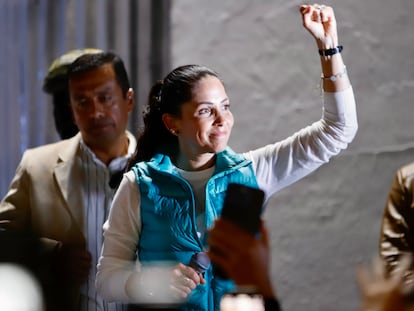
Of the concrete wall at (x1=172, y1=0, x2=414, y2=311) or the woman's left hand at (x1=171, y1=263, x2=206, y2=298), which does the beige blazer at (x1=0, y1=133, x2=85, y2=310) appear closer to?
the woman's left hand at (x1=171, y1=263, x2=206, y2=298)

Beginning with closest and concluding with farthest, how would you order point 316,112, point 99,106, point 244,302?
point 244,302, point 99,106, point 316,112

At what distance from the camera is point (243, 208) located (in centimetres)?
169

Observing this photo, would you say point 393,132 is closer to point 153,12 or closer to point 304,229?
point 304,229

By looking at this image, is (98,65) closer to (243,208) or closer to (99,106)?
(99,106)

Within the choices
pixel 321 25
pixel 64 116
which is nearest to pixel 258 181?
pixel 321 25

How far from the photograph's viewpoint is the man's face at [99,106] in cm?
269

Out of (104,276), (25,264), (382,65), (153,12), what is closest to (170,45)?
(153,12)

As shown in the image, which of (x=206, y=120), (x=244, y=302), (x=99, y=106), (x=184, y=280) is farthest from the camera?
(x=99, y=106)

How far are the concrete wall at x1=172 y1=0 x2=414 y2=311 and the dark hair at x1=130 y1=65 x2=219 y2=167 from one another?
1.13 metres

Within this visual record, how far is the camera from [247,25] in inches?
134

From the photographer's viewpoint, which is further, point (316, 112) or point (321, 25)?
point (316, 112)

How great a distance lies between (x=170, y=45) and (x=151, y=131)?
4.66ft

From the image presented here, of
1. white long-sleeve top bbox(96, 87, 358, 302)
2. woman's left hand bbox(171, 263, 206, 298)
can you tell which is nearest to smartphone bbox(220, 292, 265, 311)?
woman's left hand bbox(171, 263, 206, 298)

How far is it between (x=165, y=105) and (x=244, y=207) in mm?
560
